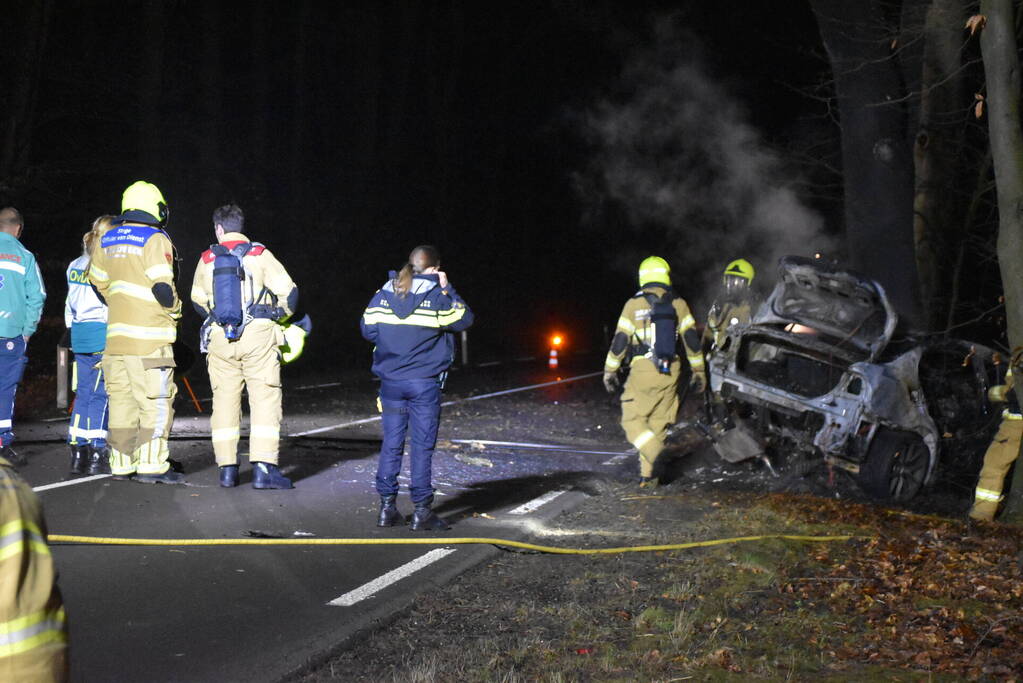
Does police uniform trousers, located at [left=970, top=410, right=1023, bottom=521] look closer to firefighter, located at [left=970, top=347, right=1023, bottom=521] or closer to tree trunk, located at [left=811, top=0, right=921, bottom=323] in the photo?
firefighter, located at [left=970, top=347, right=1023, bottom=521]

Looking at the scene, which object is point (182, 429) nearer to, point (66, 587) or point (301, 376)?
point (66, 587)

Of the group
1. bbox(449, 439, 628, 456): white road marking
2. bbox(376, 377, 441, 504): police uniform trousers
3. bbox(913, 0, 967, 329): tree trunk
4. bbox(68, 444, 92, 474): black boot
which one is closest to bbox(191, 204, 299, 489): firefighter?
bbox(68, 444, 92, 474): black boot

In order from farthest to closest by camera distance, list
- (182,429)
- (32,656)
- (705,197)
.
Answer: (705,197) → (182,429) → (32,656)

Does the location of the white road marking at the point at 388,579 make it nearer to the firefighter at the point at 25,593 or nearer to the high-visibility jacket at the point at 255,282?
the high-visibility jacket at the point at 255,282

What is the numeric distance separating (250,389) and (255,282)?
866 mm

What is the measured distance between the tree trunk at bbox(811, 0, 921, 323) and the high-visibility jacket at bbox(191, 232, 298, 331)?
30.1ft

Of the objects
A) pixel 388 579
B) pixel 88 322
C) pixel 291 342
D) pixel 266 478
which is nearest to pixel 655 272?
pixel 291 342

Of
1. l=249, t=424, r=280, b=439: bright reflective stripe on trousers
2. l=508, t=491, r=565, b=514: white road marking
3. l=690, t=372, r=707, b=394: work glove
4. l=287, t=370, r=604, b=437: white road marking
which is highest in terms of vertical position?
l=690, t=372, r=707, b=394: work glove

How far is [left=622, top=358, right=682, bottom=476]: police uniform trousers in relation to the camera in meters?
9.80

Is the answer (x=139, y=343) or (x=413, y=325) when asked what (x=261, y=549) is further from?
(x=139, y=343)

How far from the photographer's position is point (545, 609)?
5672mm

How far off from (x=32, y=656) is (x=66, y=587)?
404 centimetres

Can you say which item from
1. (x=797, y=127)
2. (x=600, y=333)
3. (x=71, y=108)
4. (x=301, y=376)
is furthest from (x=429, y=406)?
(x=600, y=333)

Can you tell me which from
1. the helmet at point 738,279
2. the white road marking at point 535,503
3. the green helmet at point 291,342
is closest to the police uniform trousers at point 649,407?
the white road marking at point 535,503
